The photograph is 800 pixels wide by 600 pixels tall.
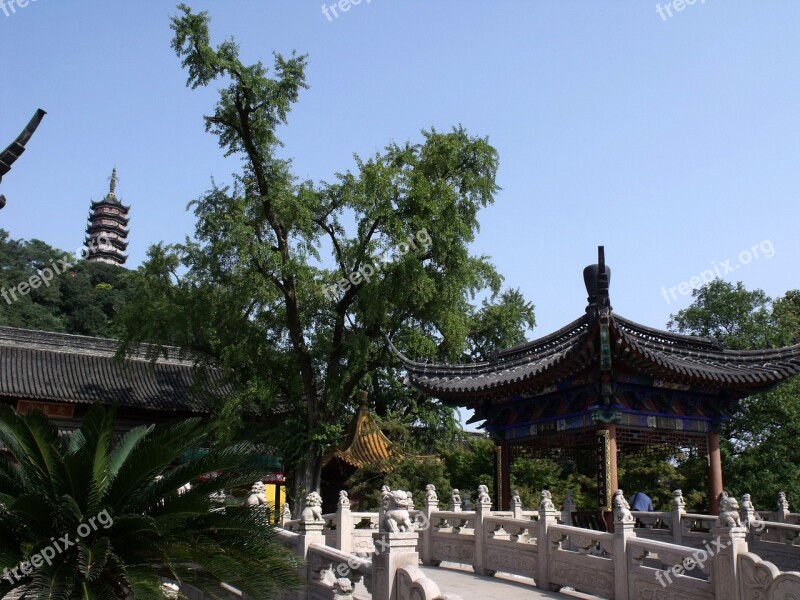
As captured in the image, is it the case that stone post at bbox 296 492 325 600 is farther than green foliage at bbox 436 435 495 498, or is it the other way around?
green foliage at bbox 436 435 495 498

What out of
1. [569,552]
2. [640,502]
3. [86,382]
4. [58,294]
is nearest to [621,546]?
[569,552]

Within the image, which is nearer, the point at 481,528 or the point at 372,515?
the point at 481,528

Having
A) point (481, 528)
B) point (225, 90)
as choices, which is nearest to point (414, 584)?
point (481, 528)

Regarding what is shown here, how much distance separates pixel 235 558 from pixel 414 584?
188 cm

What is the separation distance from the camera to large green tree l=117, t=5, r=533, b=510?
17.5m

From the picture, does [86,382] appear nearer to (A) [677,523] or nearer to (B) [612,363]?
(B) [612,363]

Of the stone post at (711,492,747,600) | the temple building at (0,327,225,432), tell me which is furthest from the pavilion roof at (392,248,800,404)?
the temple building at (0,327,225,432)

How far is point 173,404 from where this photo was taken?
23.7 meters

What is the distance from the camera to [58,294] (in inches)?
2309

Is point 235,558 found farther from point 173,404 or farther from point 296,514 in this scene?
point 173,404

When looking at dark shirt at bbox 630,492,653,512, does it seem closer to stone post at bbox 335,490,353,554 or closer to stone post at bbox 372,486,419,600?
stone post at bbox 335,490,353,554

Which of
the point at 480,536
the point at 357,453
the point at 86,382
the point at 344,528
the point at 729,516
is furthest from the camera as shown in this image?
the point at 86,382

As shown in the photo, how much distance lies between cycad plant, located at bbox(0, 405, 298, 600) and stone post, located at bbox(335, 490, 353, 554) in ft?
19.4

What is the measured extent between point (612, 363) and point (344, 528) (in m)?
5.10
